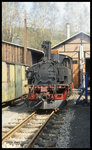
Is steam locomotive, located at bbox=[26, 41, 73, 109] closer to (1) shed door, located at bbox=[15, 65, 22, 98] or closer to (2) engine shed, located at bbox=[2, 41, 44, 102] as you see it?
(2) engine shed, located at bbox=[2, 41, 44, 102]

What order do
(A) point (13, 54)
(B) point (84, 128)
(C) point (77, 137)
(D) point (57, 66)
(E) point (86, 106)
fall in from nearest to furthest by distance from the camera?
(C) point (77, 137), (B) point (84, 128), (D) point (57, 66), (E) point (86, 106), (A) point (13, 54)

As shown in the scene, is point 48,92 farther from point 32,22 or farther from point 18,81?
point 32,22

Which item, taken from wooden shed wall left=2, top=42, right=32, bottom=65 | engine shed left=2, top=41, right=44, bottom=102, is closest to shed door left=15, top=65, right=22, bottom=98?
engine shed left=2, top=41, right=44, bottom=102

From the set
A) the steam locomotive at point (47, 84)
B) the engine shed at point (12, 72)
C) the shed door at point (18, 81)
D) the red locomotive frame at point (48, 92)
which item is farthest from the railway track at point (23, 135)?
the shed door at point (18, 81)

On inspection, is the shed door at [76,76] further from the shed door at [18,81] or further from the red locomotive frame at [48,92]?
the red locomotive frame at [48,92]

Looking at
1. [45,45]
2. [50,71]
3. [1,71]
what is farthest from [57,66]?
Answer: [1,71]

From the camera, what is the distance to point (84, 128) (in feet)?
20.7

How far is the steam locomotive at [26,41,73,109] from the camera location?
27.9ft

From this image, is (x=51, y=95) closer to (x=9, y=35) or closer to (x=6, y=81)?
(x=6, y=81)

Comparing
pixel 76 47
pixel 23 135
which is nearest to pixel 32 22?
pixel 76 47

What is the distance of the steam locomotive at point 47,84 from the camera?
27.9 feet

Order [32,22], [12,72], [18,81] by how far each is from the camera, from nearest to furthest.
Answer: [12,72], [18,81], [32,22]

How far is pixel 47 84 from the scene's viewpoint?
921 cm

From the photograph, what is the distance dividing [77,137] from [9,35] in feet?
97.4
